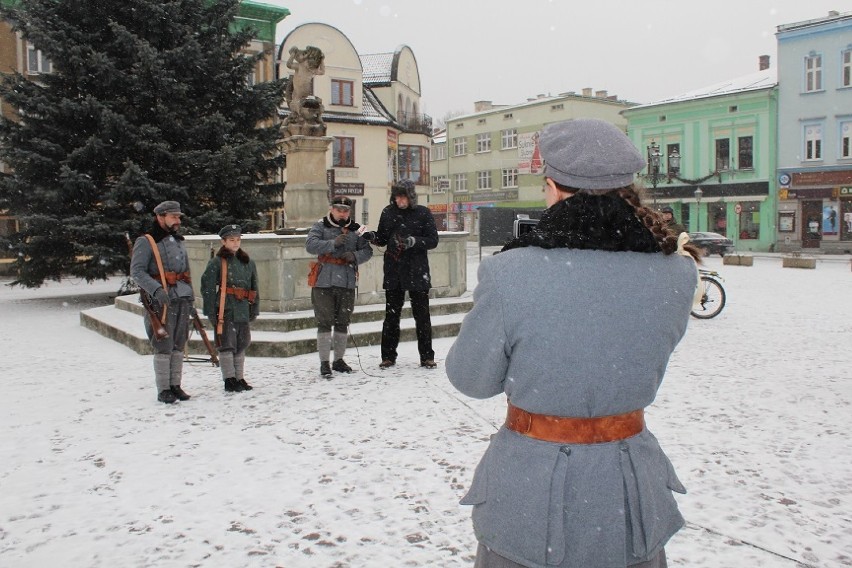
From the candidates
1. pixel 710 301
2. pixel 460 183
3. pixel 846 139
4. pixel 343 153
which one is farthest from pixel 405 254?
pixel 460 183

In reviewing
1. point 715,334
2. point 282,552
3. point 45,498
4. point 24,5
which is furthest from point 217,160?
point 282,552

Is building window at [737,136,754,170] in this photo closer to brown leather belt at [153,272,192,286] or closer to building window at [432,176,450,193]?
building window at [432,176,450,193]

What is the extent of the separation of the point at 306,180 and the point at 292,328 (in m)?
3.49

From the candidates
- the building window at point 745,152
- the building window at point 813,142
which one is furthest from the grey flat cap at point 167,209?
the building window at point 745,152

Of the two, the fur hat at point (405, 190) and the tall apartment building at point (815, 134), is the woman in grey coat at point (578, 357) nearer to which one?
the fur hat at point (405, 190)

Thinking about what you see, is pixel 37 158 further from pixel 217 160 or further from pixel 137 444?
pixel 137 444

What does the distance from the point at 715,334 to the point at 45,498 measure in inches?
356

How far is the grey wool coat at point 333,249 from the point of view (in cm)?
749

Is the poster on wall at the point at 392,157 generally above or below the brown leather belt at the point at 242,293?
above

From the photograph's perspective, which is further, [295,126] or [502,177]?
[502,177]

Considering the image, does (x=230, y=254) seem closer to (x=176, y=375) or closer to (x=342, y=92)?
(x=176, y=375)

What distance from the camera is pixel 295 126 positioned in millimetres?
12078

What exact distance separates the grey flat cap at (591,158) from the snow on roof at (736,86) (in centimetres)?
4070

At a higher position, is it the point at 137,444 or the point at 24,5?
the point at 24,5
